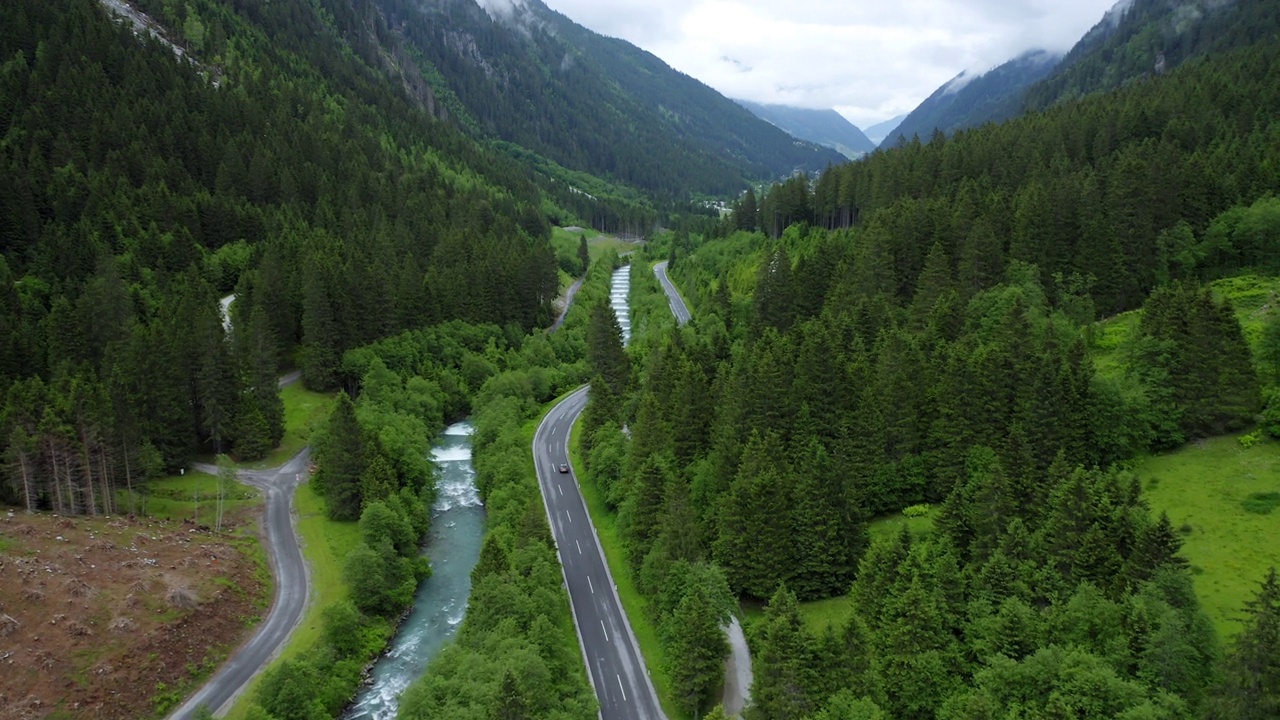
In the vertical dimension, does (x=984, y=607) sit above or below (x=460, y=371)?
below

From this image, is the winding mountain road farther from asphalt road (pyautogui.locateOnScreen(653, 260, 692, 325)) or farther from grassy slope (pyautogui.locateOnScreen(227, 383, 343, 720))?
asphalt road (pyautogui.locateOnScreen(653, 260, 692, 325))

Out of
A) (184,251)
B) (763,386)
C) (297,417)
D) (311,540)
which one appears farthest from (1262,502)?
(184,251)

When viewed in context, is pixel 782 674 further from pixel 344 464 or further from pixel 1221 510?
pixel 344 464

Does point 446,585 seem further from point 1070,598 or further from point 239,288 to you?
point 239,288

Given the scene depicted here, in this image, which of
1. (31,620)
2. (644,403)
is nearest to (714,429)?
(644,403)

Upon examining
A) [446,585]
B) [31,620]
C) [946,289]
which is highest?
[946,289]

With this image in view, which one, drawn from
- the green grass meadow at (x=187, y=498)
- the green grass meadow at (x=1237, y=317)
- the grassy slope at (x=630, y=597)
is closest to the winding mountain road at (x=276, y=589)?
the green grass meadow at (x=187, y=498)
